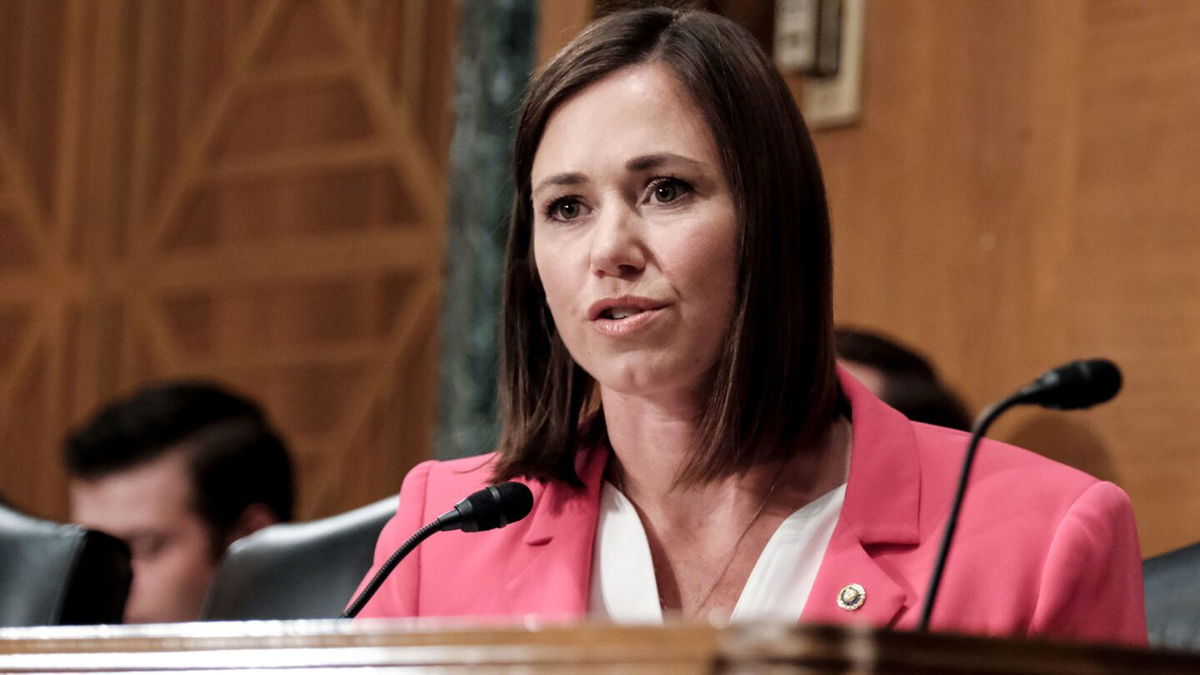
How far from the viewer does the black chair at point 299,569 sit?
256cm

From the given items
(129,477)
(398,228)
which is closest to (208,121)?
(398,228)

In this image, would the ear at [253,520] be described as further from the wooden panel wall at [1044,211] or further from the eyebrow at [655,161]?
the eyebrow at [655,161]

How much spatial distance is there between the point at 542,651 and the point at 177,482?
2803 mm

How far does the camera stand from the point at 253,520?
3.86 metres

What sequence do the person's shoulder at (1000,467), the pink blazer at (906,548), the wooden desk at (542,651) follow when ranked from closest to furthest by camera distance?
the wooden desk at (542,651) < the pink blazer at (906,548) < the person's shoulder at (1000,467)

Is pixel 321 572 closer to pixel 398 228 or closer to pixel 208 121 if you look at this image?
pixel 398 228

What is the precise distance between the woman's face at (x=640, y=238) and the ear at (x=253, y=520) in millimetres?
1800

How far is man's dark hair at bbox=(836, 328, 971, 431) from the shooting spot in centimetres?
352

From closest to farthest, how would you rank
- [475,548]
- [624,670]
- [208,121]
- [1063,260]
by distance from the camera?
[624,670], [475,548], [1063,260], [208,121]

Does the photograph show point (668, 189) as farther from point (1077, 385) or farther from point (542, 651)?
point (542, 651)

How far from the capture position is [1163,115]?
12.3 ft

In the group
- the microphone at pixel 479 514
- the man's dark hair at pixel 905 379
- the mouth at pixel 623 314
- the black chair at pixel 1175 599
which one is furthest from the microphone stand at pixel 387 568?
the man's dark hair at pixel 905 379

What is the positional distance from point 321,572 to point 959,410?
1.58 metres

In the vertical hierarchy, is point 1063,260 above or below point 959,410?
above
